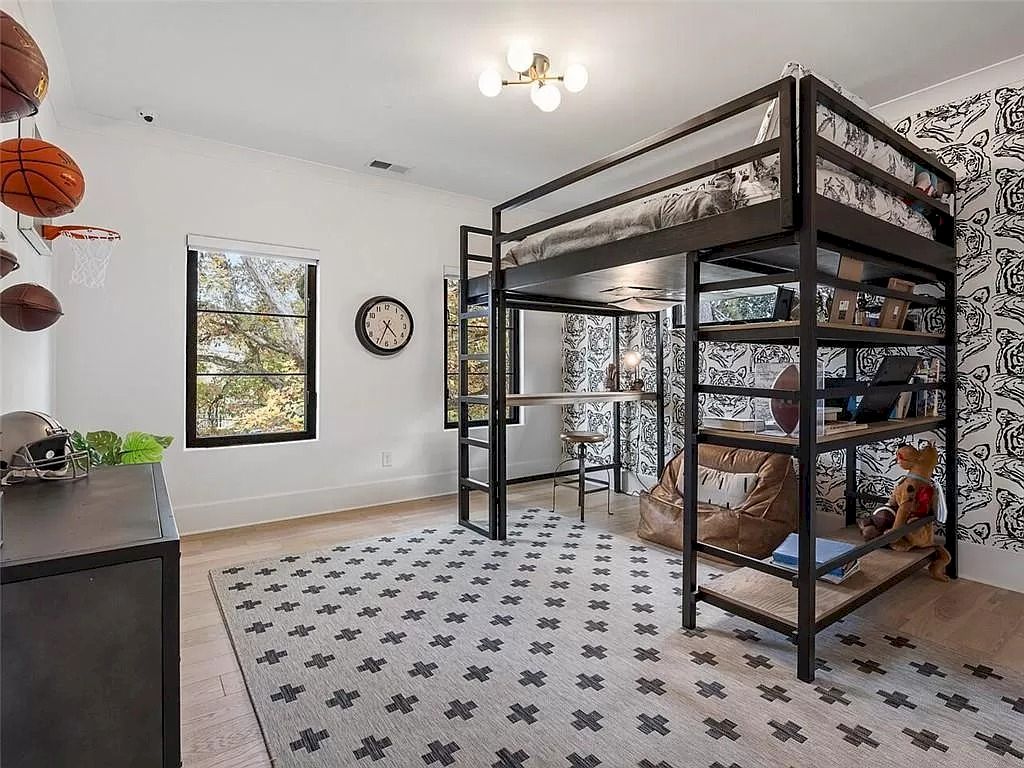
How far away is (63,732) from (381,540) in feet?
8.62

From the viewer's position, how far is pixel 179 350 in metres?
3.63

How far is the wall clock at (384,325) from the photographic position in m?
4.30

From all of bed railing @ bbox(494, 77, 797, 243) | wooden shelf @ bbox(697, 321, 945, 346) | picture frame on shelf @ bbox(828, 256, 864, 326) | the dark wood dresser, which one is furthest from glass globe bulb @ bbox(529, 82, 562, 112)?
the dark wood dresser

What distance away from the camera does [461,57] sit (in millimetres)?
2689

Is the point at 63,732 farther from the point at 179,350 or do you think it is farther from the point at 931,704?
the point at 179,350

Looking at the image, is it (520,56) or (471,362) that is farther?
(471,362)

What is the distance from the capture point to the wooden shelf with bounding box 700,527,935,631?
2156mm

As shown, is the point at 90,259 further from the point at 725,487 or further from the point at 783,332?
the point at 725,487

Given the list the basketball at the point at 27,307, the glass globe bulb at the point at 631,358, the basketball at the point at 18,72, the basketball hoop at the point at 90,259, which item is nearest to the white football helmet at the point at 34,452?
the basketball at the point at 27,307

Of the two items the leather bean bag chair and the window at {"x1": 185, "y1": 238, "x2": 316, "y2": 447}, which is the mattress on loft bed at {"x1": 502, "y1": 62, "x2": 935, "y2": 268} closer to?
the leather bean bag chair

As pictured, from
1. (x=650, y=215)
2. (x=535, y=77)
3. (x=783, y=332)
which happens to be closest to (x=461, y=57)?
(x=535, y=77)

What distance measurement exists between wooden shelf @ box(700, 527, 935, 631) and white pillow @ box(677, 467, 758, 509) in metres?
0.63

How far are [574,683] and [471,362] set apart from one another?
3.35m

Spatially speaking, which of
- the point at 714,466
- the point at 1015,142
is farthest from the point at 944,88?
the point at 714,466
